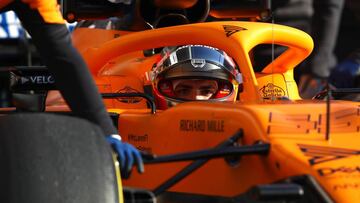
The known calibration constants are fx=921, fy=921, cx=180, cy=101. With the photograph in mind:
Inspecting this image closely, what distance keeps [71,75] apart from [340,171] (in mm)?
1093

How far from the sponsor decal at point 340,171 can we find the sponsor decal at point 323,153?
0.04 metres

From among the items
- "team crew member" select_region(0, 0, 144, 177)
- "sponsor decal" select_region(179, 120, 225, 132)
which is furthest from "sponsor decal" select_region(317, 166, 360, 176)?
"team crew member" select_region(0, 0, 144, 177)

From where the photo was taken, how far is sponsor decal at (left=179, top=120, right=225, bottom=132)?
3.89 metres

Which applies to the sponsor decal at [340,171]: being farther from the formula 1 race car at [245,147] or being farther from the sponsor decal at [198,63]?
the sponsor decal at [198,63]

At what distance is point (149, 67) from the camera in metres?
6.11

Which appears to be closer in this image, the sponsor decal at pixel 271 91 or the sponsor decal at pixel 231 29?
the sponsor decal at pixel 231 29

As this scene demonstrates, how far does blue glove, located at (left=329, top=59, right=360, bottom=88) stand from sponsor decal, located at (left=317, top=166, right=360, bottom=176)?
19.6 feet

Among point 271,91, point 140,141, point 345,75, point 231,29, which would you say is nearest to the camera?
point 140,141

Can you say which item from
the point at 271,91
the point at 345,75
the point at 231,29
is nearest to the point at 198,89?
the point at 231,29

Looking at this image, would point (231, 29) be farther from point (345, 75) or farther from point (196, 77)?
point (345, 75)

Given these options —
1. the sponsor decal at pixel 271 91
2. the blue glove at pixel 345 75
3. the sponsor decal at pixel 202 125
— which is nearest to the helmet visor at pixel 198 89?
the sponsor decal at pixel 271 91

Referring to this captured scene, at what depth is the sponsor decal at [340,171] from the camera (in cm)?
343

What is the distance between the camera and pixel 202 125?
396cm

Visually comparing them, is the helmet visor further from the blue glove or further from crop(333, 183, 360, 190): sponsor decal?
the blue glove
